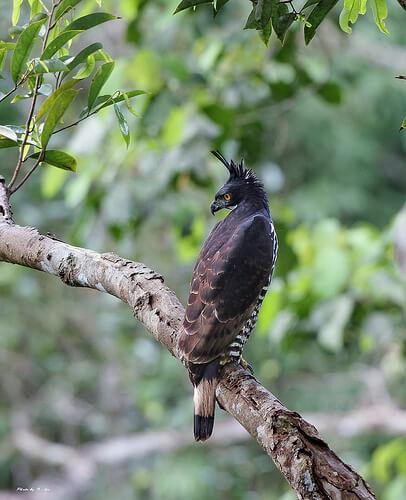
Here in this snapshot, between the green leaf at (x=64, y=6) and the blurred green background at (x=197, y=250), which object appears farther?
the blurred green background at (x=197, y=250)

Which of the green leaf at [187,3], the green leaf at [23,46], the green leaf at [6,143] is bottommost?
the green leaf at [187,3]

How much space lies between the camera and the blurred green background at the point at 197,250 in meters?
3.93

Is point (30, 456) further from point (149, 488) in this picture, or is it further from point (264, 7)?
point (264, 7)

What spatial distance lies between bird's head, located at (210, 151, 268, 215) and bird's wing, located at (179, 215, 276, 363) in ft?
1.02

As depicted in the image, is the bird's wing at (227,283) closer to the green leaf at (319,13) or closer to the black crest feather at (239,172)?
the black crest feather at (239,172)

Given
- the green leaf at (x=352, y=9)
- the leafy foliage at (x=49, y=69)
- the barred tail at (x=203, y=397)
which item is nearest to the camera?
the green leaf at (x=352, y=9)

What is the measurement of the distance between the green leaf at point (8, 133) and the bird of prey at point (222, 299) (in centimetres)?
65

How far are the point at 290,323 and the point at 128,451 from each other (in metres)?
3.52

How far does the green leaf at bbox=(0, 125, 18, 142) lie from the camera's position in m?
1.88

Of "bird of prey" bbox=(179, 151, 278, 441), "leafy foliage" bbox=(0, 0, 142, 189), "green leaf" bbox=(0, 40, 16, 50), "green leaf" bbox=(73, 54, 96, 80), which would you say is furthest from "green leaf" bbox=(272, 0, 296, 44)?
"bird of prey" bbox=(179, 151, 278, 441)

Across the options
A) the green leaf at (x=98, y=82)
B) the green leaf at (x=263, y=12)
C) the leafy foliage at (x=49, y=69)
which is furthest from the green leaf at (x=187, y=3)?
the green leaf at (x=98, y=82)

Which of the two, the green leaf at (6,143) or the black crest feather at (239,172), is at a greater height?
the black crest feather at (239,172)

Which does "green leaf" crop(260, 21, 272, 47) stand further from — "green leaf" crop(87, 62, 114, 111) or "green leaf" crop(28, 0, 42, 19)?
"green leaf" crop(28, 0, 42, 19)

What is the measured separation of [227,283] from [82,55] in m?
0.91
